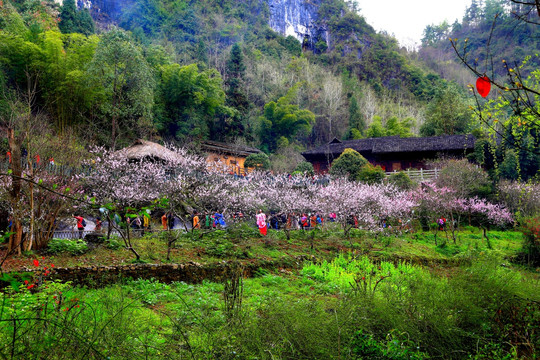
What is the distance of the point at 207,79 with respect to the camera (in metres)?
30.6

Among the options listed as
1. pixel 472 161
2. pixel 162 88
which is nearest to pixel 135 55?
pixel 162 88

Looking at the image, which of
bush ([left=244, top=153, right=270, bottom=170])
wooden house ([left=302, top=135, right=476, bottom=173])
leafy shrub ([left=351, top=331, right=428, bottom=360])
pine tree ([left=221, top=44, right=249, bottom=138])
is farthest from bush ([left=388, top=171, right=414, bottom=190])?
leafy shrub ([left=351, top=331, right=428, bottom=360])

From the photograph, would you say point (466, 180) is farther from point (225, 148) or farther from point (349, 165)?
point (225, 148)

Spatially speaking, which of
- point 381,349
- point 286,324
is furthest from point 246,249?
point 381,349

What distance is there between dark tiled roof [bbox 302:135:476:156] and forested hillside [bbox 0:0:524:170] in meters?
4.28

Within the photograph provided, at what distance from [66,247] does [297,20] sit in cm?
7913

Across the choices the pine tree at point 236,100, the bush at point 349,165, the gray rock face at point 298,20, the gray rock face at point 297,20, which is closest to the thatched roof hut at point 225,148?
the pine tree at point 236,100

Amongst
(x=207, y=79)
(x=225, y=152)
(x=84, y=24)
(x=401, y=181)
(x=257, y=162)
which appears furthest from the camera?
(x=84, y=24)

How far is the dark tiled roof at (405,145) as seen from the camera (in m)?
30.2

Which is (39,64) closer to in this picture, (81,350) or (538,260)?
(81,350)

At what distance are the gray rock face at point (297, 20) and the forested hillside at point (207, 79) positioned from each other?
1238mm

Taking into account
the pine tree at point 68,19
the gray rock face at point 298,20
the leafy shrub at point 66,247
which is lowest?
the leafy shrub at point 66,247

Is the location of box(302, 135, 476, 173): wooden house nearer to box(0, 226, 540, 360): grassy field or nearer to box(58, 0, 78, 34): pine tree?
box(58, 0, 78, 34): pine tree

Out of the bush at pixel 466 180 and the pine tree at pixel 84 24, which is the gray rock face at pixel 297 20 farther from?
the bush at pixel 466 180
